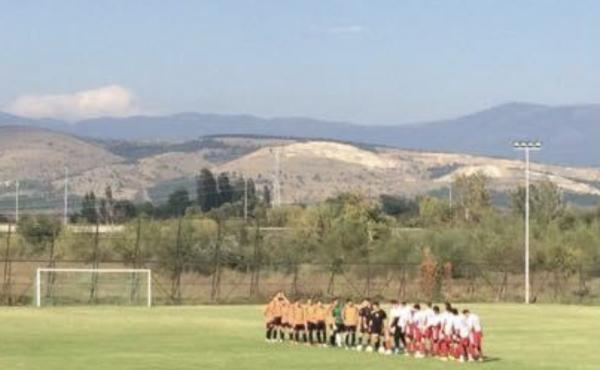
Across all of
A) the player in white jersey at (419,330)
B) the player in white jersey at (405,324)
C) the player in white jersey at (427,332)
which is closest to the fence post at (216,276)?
the player in white jersey at (405,324)

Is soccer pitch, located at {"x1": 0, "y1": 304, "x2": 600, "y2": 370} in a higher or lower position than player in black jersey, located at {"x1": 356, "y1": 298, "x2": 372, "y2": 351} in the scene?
lower

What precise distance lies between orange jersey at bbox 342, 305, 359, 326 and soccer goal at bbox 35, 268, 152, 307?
3072 cm

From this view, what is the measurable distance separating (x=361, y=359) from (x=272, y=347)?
501cm

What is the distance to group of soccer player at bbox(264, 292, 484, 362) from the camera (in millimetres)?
36188

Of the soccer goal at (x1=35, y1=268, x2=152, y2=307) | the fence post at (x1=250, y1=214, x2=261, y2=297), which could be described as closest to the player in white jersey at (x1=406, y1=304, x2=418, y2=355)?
the soccer goal at (x1=35, y1=268, x2=152, y2=307)

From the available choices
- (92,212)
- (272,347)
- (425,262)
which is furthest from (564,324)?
(92,212)

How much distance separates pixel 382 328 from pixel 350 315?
147 cm

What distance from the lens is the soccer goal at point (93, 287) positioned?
71.7 m

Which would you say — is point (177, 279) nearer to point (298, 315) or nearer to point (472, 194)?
point (298, 315)

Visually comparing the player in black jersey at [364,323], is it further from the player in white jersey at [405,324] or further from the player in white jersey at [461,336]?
the player in white jersey at [461,336]

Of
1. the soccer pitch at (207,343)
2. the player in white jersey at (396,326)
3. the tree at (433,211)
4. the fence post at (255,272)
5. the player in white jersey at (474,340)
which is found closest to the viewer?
the soccer pitch at (207,343)

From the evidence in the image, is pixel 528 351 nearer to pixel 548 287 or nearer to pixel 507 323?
pixel 507 323

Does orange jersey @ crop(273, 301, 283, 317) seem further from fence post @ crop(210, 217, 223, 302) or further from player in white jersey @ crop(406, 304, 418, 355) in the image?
fence post @ crop(210, 217, 223, 302)

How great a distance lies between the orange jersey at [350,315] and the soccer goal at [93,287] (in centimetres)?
3072
